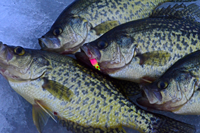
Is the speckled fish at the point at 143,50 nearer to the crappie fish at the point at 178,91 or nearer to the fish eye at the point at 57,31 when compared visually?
the crappie fish at the point at 178,91

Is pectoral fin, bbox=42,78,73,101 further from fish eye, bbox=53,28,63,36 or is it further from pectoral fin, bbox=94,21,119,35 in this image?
pectoral fin, bbox=94,21,119,35

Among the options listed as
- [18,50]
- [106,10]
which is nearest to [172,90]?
[106,10]

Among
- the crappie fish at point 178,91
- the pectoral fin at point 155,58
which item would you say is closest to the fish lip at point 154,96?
the crappie fish at point 178,91

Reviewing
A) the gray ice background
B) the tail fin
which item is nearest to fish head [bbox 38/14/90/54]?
the gray ice background

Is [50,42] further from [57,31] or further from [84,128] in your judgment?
[84,128]

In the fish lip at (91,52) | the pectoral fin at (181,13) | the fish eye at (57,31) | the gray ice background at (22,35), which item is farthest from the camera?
the pectoral fin at (181,13)

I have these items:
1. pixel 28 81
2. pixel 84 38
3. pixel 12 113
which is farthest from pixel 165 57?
pixel 12 113

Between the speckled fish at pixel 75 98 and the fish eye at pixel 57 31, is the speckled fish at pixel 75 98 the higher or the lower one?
the lower one

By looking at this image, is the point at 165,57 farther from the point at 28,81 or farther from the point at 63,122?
the point at 28,81
